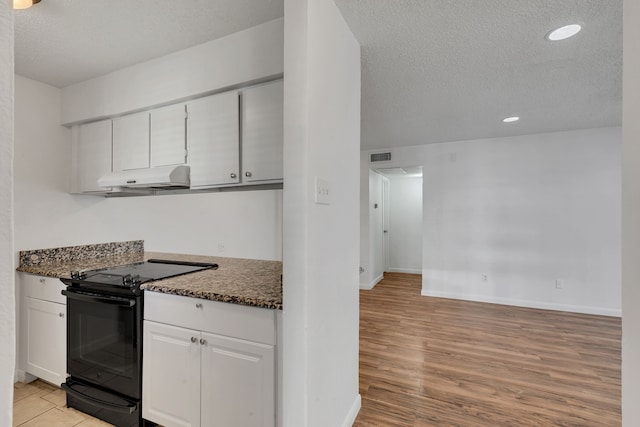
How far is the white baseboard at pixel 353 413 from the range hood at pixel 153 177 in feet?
6.17

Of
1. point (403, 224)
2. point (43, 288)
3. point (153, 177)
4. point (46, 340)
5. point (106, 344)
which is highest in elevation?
point (153, 177)

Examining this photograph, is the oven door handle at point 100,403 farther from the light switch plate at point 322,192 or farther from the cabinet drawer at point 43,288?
the light switch plate at point 322,192

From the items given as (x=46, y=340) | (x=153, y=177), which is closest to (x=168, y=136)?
(x=153, y=177)

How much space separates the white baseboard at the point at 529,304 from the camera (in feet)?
12.1

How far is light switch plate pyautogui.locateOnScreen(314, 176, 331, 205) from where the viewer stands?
133 cm

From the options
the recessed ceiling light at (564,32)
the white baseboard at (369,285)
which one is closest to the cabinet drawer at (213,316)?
the recessed ceiling light at (564,32)

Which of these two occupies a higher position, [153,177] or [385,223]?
[153,177]

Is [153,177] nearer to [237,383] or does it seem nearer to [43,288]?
[43,288]

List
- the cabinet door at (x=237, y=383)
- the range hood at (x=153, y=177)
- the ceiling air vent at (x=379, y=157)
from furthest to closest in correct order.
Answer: the ceiling air vent at (x=379, y=157)
the range hood at (x=153, y=177)
the cabinet door at (x=237, y=383)

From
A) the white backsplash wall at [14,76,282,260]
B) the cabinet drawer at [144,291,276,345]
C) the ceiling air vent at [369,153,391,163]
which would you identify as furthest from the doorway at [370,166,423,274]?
the cabinet drawer at [144,291,276,345]

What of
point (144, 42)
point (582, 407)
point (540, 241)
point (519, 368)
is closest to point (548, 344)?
point (519, 368)

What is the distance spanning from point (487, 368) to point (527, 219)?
2.50 metres

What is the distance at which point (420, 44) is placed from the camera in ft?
6.21

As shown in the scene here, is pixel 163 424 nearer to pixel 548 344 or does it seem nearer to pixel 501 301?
pixel 548 344
